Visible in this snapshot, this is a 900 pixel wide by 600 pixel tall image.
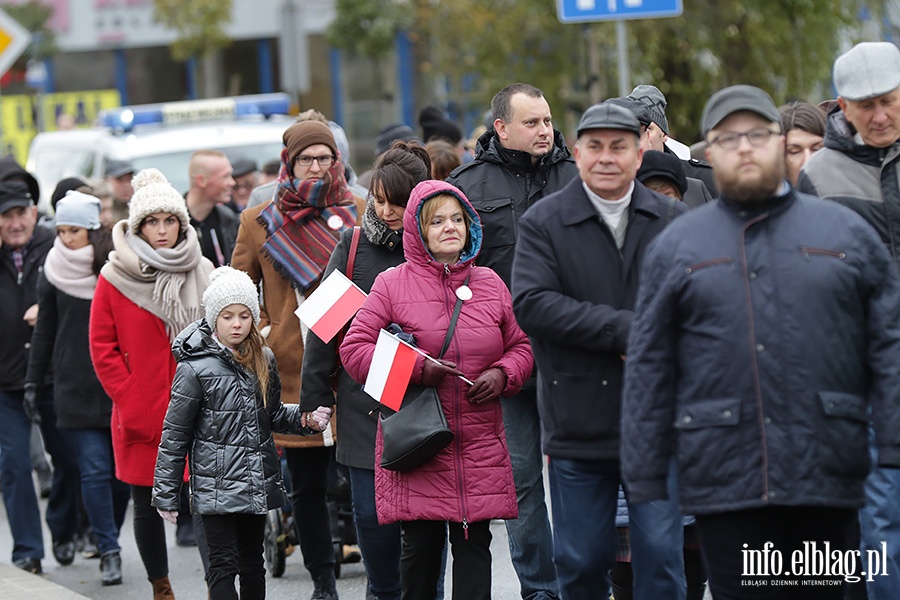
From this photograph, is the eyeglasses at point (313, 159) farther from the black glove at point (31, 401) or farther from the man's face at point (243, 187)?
the man's face at point (243, 187)

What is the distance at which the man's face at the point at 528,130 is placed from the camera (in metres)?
6.80

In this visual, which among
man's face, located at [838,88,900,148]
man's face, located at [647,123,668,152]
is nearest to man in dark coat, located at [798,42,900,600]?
man's face, located at [838,88,900,148]

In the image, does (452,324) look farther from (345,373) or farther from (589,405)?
(345,373)

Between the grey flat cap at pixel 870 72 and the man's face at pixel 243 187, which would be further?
the man's face at pixel 243 187

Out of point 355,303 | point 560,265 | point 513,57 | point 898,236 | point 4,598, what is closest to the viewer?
point 560,265

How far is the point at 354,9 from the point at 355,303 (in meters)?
26.8

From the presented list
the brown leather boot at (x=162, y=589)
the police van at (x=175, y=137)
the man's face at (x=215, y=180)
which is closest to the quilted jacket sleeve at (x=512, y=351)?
the brown leather boot at (x=162, y=589)

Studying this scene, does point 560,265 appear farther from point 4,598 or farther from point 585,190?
point 4,598

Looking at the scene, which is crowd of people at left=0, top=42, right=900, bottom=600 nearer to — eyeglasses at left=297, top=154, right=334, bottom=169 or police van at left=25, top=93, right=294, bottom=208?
eyeglasses at left=297, top=154, right=334, bottom=169

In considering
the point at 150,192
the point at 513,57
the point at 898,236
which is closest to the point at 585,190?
the point at 898,236

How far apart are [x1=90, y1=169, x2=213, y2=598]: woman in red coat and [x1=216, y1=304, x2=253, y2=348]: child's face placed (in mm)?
1059

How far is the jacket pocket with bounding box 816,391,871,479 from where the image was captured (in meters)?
Result: 4.48

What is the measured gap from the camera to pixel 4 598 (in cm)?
781

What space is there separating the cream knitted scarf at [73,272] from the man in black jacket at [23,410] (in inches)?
24.1
